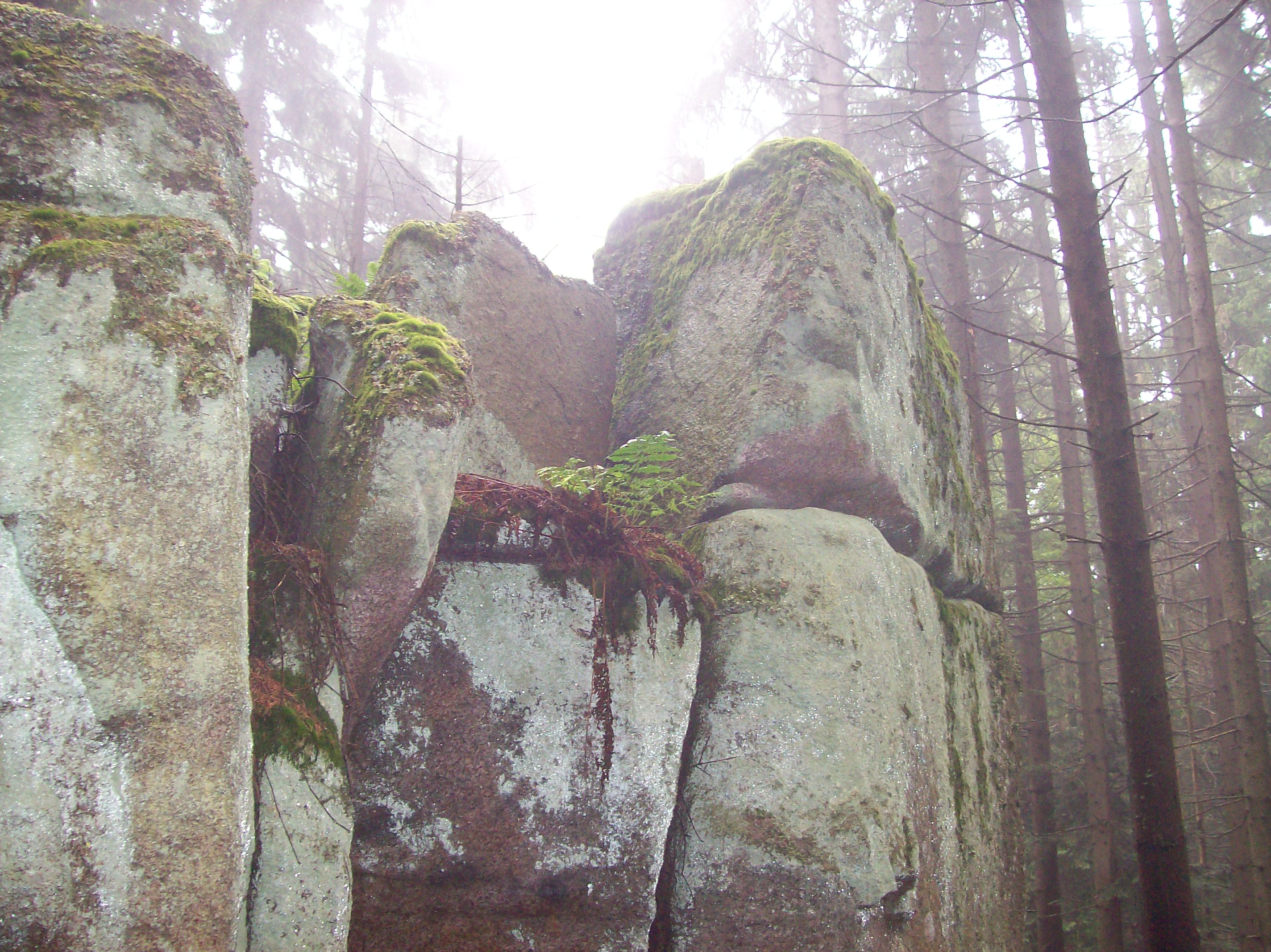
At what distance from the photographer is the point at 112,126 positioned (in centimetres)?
267

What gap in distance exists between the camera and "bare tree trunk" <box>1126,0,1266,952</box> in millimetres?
9711

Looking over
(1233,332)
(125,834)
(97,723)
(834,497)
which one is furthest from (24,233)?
(1233,332)

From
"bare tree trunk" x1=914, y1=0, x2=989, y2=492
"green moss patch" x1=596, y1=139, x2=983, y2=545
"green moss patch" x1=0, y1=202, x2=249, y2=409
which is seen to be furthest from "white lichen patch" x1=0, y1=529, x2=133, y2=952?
"bare tree trunk" x1=914, y1=0, x2=989, y2=492

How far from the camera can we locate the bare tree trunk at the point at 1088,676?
10016mm

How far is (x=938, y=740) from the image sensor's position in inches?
184

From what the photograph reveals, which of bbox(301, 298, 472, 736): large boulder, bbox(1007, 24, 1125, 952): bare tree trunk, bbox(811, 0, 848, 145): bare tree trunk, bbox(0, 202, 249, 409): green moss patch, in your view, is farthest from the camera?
bbox(811, 0, 848, 145): bare tree trunk

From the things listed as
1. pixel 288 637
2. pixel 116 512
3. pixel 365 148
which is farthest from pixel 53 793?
pixel 365 148

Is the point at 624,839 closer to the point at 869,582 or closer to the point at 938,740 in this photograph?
the point at 869,582

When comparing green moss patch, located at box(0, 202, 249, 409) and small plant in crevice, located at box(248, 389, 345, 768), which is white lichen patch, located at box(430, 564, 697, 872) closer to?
small plant in crevice, located at box(248, 389, 345, 768)

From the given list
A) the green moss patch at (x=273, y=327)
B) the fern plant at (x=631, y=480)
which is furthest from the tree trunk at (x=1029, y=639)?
the green moss patch at (x=273, y=327)

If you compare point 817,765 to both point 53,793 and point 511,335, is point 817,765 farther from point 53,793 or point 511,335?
point 511,335

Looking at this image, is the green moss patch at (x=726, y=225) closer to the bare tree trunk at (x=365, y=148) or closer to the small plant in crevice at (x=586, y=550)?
the small plant in crevice at (x=586, y=550)

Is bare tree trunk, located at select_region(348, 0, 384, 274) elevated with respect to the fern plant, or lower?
elevated

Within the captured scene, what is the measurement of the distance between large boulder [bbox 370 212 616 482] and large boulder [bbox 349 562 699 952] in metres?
1.16
